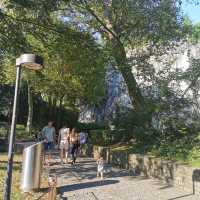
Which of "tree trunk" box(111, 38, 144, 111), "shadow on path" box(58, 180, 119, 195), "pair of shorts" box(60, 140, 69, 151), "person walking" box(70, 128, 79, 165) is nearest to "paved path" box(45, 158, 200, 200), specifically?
"shadow on path" box(58, 180, 119, 195)

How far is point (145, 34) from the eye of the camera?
77.0ft

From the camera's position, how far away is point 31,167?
512 inches

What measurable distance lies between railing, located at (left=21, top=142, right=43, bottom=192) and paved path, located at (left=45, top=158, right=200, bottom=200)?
0.80 m

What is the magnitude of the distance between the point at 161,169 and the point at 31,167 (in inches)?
206

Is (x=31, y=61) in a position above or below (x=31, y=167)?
above

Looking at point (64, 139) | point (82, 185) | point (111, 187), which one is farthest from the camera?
point (64, 139)

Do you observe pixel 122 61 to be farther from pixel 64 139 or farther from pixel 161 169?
pixel 161 169

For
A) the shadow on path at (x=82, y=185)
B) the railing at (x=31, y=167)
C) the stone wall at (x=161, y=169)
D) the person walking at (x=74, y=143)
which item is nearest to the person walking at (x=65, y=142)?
the person walking at (x=74, y=143)

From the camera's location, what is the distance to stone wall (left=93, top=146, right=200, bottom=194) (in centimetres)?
1479

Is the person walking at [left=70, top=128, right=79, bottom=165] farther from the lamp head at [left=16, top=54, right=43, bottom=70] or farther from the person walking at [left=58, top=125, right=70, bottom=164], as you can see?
the lamp head at [left=16, top=54, right=43, bottom=70]

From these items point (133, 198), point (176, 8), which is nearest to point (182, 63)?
point (176, 8)

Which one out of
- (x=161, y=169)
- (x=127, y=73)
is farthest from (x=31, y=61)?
Answer: (x=127, y=73)

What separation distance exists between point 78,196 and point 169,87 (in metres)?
10.4

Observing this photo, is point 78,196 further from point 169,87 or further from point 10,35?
point 169,87
